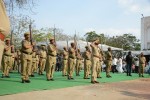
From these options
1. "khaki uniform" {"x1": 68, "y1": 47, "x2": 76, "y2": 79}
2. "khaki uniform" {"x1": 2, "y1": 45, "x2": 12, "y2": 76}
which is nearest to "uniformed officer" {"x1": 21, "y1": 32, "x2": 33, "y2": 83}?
"khaki uniform" {"x1": 2, "y1": 45, "x2": 12, "y2": 76}

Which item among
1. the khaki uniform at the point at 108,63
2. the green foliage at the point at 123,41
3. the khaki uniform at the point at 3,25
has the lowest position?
the khaki uniform at the point at 108,63

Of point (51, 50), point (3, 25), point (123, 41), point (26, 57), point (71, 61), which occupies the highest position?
point (123, 41)

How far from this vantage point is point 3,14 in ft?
9.08

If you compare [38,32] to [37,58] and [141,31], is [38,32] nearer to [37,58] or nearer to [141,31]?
[141,31]

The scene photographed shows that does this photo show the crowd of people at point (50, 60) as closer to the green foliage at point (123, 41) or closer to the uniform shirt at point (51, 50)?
the uniform shirt at point (51, 50)

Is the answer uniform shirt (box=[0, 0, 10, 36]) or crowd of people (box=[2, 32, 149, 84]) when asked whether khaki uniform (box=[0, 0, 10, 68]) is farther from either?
crowd of people (box=[2, 32, 149, 84])

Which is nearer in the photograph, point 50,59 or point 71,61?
point 50,59

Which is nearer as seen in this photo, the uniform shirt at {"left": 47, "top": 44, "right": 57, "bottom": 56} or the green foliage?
the uniform shirt at {"left": 47, "top": 44, "right": 57, "bottom": 56}

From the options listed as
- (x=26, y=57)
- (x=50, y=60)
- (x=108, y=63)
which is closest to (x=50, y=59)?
(x=50, y=60)

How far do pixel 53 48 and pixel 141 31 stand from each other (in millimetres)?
26640

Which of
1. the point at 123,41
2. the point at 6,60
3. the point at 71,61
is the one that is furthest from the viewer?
the point at 123,41

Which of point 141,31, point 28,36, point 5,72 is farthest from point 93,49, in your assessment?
point 141,31

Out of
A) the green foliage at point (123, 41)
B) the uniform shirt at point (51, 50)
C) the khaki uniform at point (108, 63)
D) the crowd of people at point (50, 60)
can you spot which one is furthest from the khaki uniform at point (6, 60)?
the green foliage at point (123, 41)

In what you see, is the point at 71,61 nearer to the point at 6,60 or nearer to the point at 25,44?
the point at 6,60
